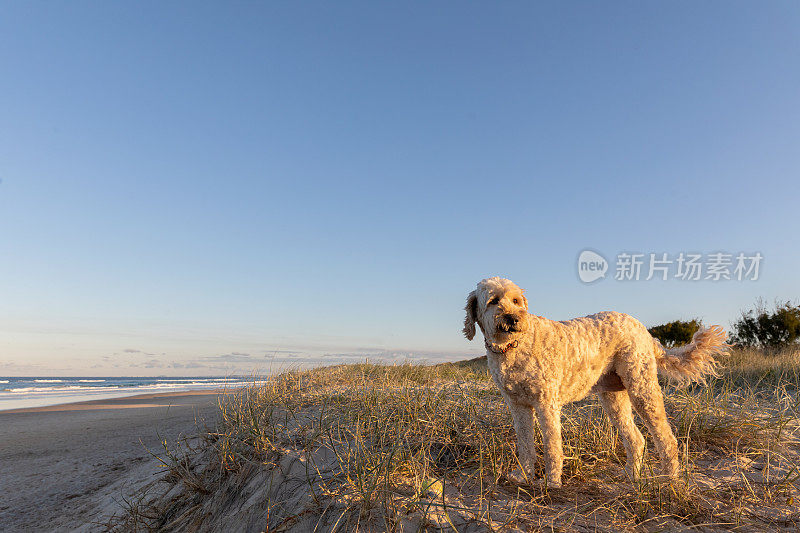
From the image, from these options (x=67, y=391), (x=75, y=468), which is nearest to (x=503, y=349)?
(x=75, y=468)

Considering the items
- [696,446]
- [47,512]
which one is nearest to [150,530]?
[47,512]

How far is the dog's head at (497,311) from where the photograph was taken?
372 cm

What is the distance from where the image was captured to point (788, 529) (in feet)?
11.0

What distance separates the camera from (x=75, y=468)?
7.16m

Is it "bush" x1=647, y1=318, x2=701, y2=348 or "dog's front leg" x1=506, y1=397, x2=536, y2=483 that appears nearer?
"dog's front leg" x1=506, y1=397, x2=536, y2=483

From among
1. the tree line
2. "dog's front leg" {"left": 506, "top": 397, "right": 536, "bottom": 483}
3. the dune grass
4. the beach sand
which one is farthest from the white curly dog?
the tree line

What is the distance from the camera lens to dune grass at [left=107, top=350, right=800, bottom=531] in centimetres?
332

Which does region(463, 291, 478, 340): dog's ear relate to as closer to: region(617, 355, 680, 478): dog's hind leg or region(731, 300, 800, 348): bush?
region(617, 355, 680, 478): dog's hind leg

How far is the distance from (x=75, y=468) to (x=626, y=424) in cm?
821

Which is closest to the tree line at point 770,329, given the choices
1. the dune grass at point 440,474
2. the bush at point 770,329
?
the bush at point 770,329

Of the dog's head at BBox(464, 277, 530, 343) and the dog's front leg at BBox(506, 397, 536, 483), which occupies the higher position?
the dog's head at BBox(464, 277, 530, 343)

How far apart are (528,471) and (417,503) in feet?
4.26

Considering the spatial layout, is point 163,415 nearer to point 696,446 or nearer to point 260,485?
point 260,485

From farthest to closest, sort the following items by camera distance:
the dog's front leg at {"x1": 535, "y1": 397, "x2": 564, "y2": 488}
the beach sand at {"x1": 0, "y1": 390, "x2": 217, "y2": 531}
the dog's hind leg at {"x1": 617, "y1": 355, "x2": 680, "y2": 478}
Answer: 1. the beach sand at {"x1": 0, "y1": 390, "x2": 217, "y2": 531}
2. the dog's hind leg at {"x1": 617, "y1": 355, "x2": 680, "y2": 478}
3. the dog's front leg at {"x1": 535, "y1": 397, "x2": 564, "y2": 488}
